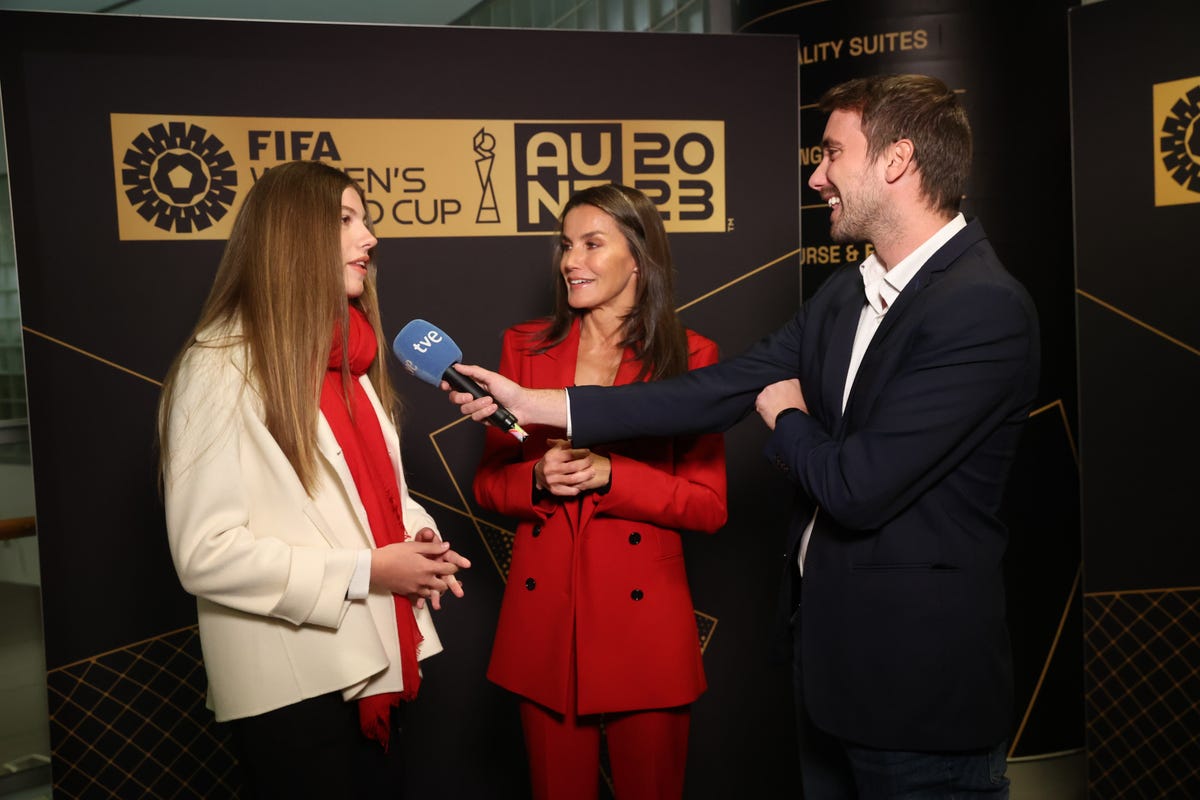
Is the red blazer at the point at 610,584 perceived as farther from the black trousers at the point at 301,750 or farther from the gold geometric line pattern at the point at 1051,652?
the gold geometric line pattern at the point at 1051,652

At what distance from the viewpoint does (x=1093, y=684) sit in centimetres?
325

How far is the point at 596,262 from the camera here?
8.02ft

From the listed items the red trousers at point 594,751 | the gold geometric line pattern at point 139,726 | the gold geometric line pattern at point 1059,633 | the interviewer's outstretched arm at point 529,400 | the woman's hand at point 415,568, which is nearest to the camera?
the woman's hand at point 415,568

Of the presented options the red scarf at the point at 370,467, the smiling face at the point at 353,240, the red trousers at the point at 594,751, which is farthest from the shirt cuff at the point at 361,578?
the red trousers at the point at 594,751

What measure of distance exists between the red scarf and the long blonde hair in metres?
0.08

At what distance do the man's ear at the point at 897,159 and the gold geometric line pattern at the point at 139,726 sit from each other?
227 centimetres

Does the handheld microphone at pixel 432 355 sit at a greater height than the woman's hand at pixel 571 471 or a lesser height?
greater

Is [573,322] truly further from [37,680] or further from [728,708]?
[37,680]

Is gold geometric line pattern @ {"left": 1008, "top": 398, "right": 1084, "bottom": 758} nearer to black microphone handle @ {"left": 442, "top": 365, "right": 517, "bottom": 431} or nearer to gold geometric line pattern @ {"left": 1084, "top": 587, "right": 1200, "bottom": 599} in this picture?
gold geometric line pattern @ {"left": 1084, "top": 587, "right": 1200, "bottom": 599}

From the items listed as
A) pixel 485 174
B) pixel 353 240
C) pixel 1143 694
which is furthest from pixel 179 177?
pixel 1143 694

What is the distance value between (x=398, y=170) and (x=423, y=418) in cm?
73

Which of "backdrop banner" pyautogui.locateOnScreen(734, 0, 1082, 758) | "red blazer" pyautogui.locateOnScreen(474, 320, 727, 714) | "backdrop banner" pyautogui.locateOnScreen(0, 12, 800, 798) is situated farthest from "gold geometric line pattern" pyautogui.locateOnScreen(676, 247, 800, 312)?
"red blazer" pyautogui.locateOnScreen(474, 320, 727, 714)

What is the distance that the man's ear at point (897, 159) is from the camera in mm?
1872

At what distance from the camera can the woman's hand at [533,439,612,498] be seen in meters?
2.25
